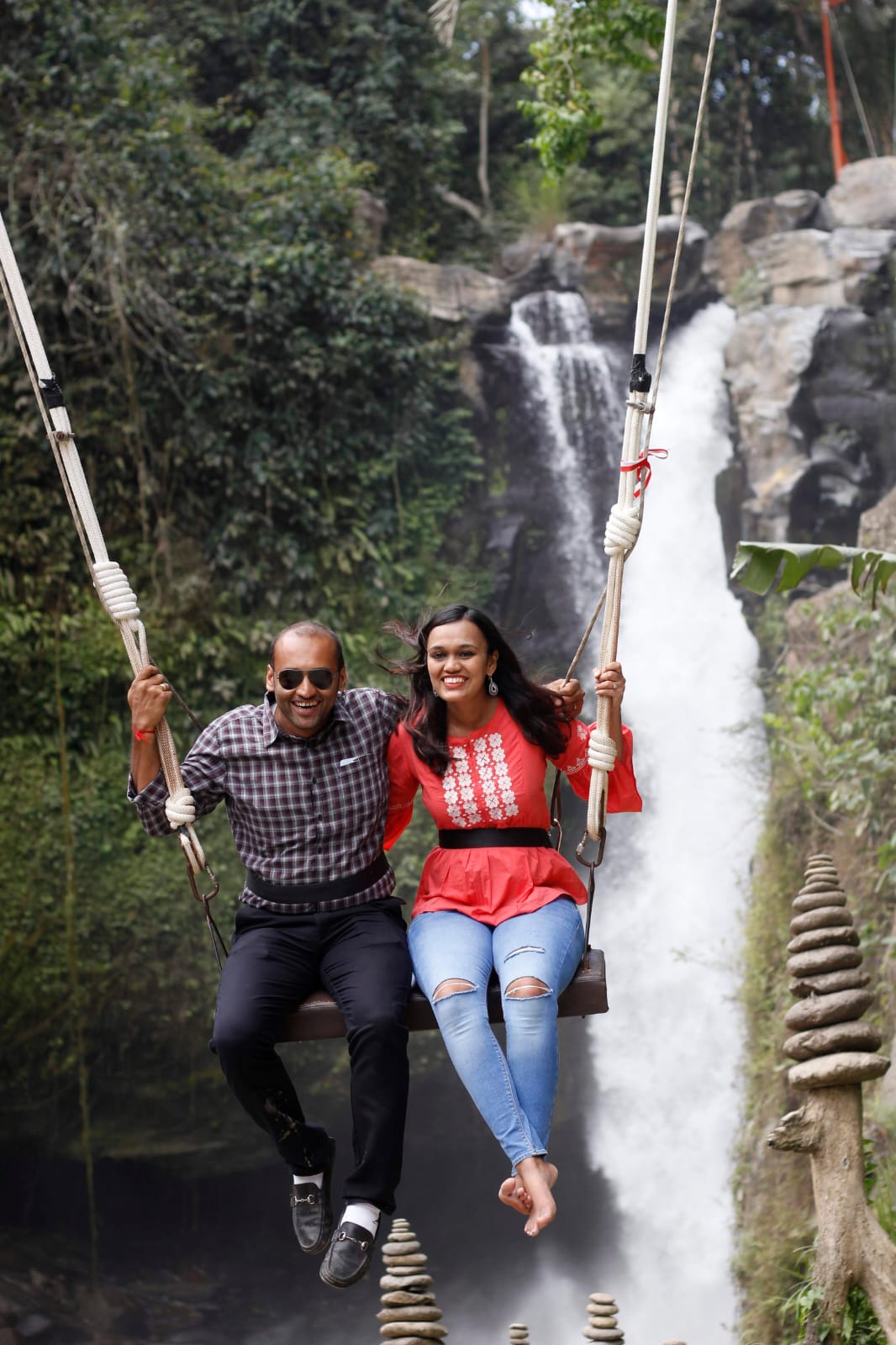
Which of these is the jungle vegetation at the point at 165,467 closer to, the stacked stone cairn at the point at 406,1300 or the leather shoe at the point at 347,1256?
the stacked stone cairn at the point at 406,1300

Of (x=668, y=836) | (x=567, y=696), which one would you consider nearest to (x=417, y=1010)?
(x=567, y=696)

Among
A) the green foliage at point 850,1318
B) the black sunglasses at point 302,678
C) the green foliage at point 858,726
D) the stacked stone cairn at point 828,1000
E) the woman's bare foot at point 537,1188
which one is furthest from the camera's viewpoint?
the green foliage at point 858,726

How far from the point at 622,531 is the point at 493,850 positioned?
0.67m

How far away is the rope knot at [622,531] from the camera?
2.51m

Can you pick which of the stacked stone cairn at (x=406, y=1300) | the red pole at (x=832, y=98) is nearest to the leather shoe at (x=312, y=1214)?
the stacked stone cairn at (x=406, y=1300)

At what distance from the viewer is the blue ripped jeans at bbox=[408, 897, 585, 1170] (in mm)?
2307

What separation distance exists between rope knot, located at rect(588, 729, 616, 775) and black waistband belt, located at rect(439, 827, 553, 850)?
22cm

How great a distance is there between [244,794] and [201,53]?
7.81 meters

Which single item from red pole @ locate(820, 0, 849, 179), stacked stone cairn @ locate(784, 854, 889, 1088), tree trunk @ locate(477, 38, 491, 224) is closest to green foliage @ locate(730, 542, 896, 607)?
stacked stone cairn @ locate(784, 854, 889, 1088)

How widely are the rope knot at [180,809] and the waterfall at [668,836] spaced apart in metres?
4.51

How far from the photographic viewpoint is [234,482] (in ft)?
24.7

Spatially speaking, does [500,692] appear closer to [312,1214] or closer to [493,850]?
[493,850]

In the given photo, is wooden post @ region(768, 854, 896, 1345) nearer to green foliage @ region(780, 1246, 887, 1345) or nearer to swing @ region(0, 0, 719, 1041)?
green foliage @ region(780, 1246, 887, 1345)

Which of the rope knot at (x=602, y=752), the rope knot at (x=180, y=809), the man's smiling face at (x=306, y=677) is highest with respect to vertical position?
the man's smiling face at (x=306, y=677)
